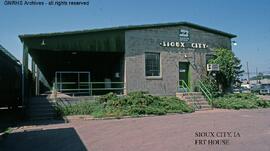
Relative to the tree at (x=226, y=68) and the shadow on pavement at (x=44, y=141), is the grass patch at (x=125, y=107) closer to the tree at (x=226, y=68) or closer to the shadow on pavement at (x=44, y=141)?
the shadow on pavement at (x=44, y=141)

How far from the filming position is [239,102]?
18609 mm

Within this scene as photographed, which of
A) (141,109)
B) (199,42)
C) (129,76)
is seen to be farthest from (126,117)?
(199,42)

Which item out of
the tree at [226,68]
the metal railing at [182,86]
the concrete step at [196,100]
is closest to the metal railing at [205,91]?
the concrete step at [196,100]

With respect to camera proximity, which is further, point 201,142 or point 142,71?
point 142,71

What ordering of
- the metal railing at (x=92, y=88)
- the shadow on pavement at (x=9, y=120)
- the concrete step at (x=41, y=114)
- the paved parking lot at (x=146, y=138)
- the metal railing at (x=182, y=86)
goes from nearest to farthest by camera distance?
the paved parking lot at (x=146, y=138)
the shadow on pavement at (x=9, y=120)
the concrete step at (x=41, y=114)
the metal railing at (x=92, y=88)
the metal railing at (x=182, y=86)

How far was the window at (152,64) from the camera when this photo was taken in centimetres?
1922

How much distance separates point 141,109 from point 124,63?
4.47 metres

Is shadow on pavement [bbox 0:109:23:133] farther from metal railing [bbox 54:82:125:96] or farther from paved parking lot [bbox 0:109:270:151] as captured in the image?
metal railing [bbox 54:82:125:96]

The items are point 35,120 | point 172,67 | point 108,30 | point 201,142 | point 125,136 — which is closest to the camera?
point 201,142

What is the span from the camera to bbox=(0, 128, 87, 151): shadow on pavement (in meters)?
7.54

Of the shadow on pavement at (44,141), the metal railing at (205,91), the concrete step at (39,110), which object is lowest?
the shadow on pavement at (44,141)

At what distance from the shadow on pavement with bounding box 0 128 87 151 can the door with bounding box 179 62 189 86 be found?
12179mm

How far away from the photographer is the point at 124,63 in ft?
60.6

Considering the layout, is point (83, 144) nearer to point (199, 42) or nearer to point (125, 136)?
point (125, 136)
